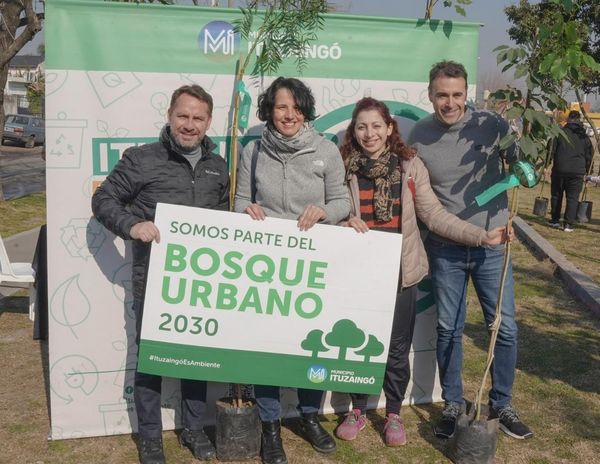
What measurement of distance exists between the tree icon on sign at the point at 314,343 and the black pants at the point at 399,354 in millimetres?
512

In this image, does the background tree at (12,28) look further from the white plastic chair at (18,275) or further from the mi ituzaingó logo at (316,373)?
the mi ituzaingó logo at (316,373)

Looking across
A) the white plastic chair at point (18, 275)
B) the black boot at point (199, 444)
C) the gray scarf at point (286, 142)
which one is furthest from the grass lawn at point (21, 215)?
the gray scarf at point (286, 142)

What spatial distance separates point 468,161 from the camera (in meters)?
3.81

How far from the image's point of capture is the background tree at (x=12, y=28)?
35.7ft

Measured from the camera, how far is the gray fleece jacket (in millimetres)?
3547

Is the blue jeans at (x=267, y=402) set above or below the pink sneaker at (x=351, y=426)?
above

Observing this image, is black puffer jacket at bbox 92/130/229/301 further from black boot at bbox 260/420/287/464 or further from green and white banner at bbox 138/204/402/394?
black boot at bbox 260/420/287/464

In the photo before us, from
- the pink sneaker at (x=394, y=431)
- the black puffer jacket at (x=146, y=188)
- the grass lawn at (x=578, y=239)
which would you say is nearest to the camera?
the black puffer jacket at (x=146, y=188)

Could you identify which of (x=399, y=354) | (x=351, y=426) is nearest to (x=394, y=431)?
(x=351, y=426)

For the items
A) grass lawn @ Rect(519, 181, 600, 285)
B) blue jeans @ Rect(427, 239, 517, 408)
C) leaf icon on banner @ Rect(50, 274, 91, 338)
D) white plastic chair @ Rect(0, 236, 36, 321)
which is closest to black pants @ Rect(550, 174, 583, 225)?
grass lawn @ Rect(519, 181, 600, 285)

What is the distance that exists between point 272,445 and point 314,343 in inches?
24.7

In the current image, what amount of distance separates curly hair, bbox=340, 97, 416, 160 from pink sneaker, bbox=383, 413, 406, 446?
5.02 feet

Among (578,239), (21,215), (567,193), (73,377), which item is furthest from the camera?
(567,193)

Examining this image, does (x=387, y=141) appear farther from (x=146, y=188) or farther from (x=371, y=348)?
(x=146, y=188)
